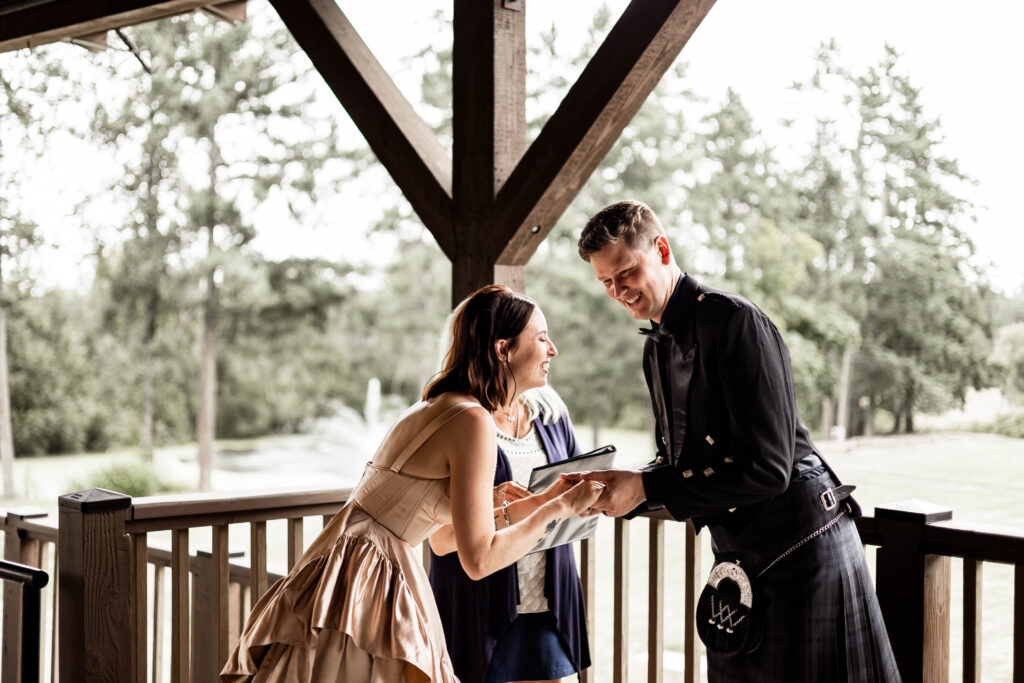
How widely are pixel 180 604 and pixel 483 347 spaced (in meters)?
1.25

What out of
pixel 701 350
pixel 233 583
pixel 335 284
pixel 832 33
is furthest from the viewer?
pixel 335 284

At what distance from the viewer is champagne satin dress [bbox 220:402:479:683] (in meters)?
2.06

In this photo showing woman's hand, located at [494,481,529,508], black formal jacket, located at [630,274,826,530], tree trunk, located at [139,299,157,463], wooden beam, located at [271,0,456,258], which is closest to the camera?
black formal jacket, located at [630,274,826,530]

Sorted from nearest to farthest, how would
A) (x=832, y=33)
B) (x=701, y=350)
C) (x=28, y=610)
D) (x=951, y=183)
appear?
(x=701, y=350), (x=28, y=610), (x=951, y=183), (x=832, y=33)

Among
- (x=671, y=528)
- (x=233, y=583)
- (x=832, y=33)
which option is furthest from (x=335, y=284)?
(x=233, y=583)

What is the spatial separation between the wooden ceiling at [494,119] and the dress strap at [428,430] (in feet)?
3.43

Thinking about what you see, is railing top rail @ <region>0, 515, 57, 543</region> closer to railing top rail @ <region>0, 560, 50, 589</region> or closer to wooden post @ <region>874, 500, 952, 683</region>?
railing top rail @ <region>0, 560, 50, 589</region>

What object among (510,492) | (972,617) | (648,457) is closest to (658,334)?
(510,492)

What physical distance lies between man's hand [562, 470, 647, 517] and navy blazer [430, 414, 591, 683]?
367 mm

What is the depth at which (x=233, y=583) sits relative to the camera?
3.57 m

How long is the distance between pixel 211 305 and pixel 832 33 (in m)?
10.1

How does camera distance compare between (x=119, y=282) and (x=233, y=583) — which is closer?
(x=233, y=583)

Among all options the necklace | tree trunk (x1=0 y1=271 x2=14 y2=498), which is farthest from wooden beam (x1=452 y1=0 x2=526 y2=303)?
tree trunk (x1=0 y1=271 x2=14 y2=498)

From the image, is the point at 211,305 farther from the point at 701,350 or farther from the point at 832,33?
the point at 701,350
